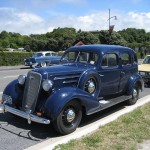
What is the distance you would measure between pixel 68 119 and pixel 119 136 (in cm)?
107

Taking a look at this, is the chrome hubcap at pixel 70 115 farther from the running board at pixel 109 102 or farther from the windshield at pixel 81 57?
the windshield at pixel 81 57

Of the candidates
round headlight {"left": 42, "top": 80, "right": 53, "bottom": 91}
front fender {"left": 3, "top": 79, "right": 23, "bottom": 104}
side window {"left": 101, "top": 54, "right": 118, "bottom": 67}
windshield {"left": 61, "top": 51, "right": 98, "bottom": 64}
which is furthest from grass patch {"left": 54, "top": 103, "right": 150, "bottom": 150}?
front fender {"left": 3, "top": 79, "right": 23, "bottom": 104}

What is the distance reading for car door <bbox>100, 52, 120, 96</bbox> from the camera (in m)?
7.66

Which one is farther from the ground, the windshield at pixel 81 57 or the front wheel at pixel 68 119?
the windshield at pixel 81 57

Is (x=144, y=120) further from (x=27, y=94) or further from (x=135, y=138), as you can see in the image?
(x=27, y=94)

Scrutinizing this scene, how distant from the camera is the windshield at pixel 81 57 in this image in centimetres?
771

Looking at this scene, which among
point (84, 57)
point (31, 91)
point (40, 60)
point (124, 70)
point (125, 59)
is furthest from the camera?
point (40, 60)

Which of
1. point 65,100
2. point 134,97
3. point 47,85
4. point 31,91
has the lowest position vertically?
point 134,97

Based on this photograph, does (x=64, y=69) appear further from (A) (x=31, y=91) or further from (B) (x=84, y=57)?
(B) (x=84, y=57)

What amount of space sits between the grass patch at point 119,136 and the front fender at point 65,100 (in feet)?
1.94

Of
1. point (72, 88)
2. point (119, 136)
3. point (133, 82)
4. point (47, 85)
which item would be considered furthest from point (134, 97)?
point (47, 85)

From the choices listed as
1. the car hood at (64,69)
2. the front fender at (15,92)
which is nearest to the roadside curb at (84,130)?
the car hood at (64,69)

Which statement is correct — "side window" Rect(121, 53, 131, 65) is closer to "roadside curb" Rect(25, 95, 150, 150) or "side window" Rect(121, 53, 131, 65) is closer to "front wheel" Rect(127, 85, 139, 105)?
"front wheel" Rect(127, 85, 139, 105)

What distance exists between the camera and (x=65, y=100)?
591 cm
